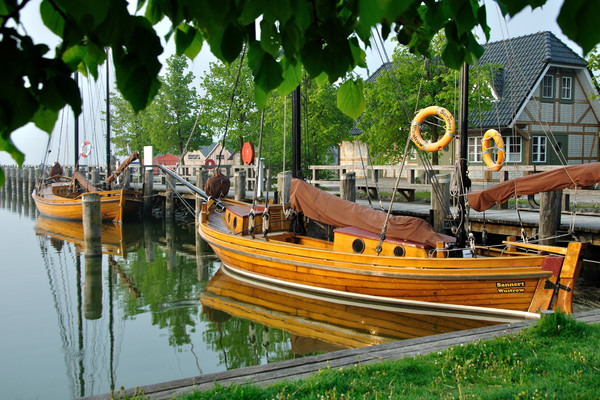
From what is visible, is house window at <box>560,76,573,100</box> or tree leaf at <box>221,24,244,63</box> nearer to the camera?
tree leaf at <box>221,24,244,63</box>

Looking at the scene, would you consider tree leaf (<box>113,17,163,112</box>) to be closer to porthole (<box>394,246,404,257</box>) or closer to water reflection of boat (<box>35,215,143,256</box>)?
porthole (<box>394,246,404,257</box>)

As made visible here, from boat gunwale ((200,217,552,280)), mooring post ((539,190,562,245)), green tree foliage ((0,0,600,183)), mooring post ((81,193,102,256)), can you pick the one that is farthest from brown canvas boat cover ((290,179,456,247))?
green tree foliage ((0,0,600,183))

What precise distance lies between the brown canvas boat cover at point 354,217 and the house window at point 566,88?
21.0m

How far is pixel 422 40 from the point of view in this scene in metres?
3.20

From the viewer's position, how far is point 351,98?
102 inches

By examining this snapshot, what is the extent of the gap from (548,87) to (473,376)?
2642 centimetres

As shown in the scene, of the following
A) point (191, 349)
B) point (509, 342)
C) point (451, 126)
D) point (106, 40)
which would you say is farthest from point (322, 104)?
point (106, 40)

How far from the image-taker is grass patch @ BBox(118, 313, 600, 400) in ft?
12.2

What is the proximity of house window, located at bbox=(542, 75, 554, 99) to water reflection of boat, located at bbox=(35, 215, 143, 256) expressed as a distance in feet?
68.3

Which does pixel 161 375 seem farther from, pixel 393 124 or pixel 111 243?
pixel 393 124

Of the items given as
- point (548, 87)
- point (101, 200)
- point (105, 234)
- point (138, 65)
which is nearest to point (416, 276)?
point (138, 65)

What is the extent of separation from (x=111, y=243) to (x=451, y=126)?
1354 centimetres

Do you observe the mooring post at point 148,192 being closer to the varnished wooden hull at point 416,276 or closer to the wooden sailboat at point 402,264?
the wooden sailboat at point 402,264

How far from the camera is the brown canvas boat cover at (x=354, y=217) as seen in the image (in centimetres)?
978
